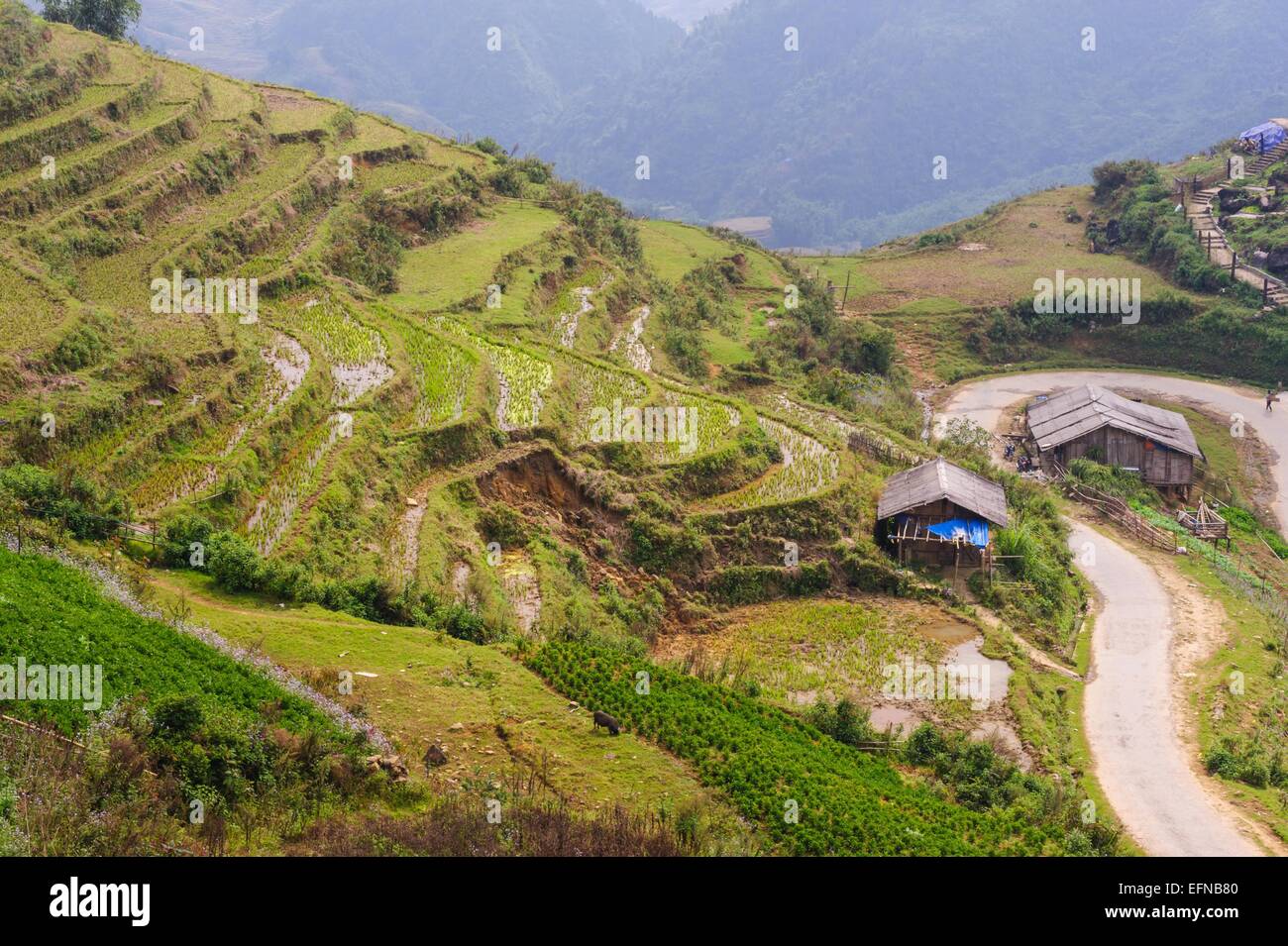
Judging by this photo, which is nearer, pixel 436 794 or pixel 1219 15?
pixel 436 794

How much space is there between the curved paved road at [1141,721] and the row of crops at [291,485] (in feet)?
56.6

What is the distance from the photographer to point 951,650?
83.1ft

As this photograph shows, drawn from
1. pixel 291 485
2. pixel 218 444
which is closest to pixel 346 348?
pixel 218 444

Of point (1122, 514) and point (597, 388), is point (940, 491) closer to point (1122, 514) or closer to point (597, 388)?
point (597, 388)

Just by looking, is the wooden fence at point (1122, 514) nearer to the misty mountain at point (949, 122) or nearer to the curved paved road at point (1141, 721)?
the curved paved road at point (1141, 721)

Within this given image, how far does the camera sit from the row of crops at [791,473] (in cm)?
2895

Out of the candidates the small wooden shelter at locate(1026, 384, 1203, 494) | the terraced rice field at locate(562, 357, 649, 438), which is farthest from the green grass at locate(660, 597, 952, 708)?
the small wooden shelter at locate(1026, 384, 1203, 494)

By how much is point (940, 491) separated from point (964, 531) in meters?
1.26

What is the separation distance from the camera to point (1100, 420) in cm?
4369

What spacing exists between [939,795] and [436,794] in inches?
371

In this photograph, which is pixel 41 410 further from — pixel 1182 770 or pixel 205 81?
pixel 205 81

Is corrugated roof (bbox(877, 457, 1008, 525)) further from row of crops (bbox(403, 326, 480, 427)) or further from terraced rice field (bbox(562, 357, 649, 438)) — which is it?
row of crops (bbox(403, 326, 480, 427))
